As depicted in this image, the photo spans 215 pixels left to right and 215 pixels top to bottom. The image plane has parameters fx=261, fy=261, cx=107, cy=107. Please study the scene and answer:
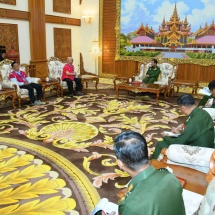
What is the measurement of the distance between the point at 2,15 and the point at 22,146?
5034mm

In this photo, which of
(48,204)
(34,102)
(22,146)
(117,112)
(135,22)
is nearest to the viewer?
(48,204)

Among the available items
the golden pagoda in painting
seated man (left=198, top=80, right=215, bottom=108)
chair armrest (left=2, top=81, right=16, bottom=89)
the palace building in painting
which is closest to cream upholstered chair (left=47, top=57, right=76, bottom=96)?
chair armrest (left=2, top=81, right=16, bottom=89)

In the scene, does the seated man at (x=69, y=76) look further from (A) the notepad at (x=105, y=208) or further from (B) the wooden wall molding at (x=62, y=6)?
(A) the notepad at (x=105, y=208)

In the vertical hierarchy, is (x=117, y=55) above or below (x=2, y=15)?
below

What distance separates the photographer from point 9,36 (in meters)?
7.82

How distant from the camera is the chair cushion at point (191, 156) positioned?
2369 millimetres

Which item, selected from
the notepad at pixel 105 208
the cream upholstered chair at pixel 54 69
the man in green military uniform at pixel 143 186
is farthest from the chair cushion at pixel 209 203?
the cream upholstered chair at pixel 54 69

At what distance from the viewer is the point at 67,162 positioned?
359cm

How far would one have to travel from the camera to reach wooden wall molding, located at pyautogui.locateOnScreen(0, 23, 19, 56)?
7.64 meters

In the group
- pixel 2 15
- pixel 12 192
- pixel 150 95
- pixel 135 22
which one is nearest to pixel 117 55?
pixel 135 22

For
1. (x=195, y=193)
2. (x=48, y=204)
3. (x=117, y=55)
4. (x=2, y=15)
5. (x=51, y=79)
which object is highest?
(x=2, y=15)

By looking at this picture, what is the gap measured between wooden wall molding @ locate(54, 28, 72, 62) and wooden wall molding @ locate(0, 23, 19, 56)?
1.76 meters

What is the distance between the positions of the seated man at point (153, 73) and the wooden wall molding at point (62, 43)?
3.62 metres

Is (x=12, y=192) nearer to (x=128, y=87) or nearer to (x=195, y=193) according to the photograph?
(x=195, y=193)
